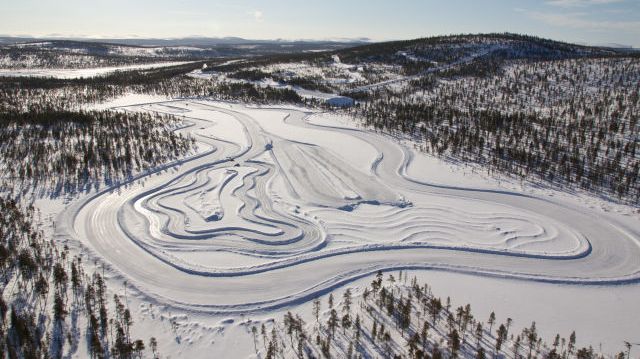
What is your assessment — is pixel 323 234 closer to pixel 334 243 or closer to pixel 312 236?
pixel 312 236

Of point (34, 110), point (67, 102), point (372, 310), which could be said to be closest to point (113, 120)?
point (34, 110)

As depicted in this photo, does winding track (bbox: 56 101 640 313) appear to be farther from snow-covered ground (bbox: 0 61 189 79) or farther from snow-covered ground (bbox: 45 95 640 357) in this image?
snow-covered ground (bbox: 0 61 189 79)

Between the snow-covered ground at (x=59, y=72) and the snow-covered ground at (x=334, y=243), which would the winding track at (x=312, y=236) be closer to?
the snow-covered ground at (x=334, y=243)

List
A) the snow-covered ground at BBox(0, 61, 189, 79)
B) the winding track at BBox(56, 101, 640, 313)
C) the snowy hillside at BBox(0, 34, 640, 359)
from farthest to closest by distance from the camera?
the snow-covered ground at BBox(0, 61, 189, 79), the winding track at BBox(56, 101, 640, 313), the snowy hillside at BBox(0, 34, 640, 359)

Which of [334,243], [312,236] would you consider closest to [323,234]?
[312,236]

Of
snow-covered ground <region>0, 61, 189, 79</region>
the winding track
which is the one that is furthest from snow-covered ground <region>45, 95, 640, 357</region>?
snow-covered ground <region>0, 61, 189, 79</region>

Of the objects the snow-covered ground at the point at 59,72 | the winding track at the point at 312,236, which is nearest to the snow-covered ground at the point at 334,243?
the winding track at the point at 312,236

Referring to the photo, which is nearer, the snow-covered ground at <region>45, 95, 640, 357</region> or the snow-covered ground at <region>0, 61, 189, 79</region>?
the snow-covered ground at <region>45, 95, 640, 357</region>
